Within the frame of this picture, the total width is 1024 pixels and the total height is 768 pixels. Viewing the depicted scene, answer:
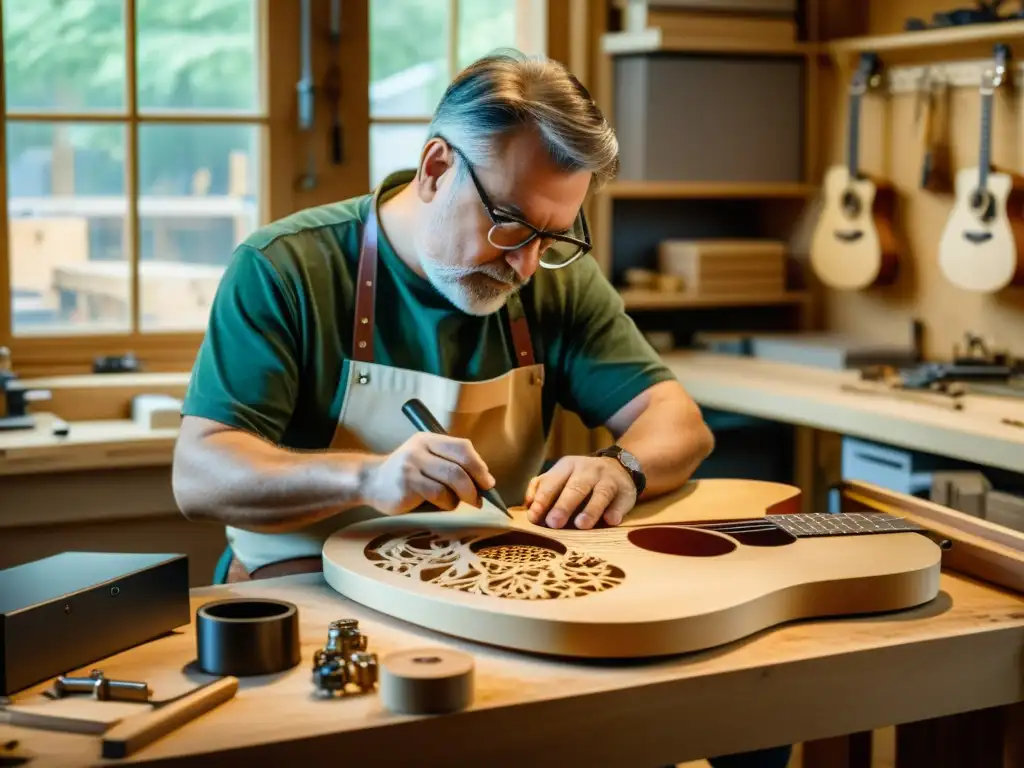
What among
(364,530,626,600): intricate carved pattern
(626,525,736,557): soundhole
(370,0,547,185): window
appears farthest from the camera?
(370,0,547,185): window

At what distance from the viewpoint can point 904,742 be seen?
6.40 ft

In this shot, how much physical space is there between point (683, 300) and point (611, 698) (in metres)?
2.78

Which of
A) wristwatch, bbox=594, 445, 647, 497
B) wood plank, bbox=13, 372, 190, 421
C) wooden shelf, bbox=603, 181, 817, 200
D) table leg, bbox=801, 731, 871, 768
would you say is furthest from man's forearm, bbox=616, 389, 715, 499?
wooden shelf, bbox=603, 181, 817, 200

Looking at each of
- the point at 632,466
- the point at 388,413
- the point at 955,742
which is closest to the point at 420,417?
the point at 388,413

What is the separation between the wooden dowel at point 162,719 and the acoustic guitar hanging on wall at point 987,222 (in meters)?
2.61

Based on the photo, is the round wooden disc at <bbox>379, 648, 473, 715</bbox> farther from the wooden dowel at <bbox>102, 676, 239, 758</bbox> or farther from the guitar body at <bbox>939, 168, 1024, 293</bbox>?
the guitar body at <bbox>939, 168, 1024, 293</bbox>

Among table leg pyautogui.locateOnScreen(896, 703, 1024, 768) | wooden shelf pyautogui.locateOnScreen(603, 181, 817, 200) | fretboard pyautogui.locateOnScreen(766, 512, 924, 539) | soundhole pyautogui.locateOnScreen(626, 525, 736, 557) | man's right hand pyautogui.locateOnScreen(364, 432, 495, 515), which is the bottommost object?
table leg pyautogui.locateOnScreen(896, 703, 1024, 768)

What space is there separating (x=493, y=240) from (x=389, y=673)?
2.78ft

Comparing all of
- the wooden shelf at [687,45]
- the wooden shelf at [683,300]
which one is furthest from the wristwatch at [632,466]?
the wooden shelf at [687,45]

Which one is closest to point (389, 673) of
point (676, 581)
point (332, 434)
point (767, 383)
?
point (676, 581)

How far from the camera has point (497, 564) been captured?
1.58 m

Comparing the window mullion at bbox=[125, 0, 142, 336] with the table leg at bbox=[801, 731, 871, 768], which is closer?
the table leg at bbox=[801, 731, 871, 768]

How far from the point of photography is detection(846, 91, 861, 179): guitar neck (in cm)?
389

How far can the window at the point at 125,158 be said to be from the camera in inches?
135
